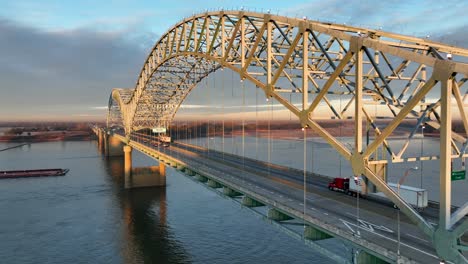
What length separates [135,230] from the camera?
57000 mm

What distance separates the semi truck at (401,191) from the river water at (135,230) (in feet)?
32.9

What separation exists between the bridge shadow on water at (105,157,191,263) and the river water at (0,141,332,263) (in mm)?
127

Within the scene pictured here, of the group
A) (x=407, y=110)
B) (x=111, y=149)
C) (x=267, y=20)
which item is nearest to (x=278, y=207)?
(x=407, y=110)

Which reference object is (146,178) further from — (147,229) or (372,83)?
(372,83)

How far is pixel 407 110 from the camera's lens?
2056 cm

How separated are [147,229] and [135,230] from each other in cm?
189

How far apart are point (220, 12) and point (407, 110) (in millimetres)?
31145

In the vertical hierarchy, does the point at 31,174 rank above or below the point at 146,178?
below

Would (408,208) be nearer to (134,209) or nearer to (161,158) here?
(161,158)

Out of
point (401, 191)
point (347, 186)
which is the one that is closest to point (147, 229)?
point (347, 186)

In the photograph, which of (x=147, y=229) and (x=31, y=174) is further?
(x=31, y=174)

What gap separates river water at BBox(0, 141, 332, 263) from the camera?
147ft

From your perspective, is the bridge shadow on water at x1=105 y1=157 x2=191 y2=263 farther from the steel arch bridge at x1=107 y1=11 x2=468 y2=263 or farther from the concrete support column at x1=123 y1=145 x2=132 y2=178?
the steel arch bridge at x1=107 y1=11 x2=468 y2=263

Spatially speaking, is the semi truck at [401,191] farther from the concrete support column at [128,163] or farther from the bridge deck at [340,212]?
the concrete support column at [128,163]
